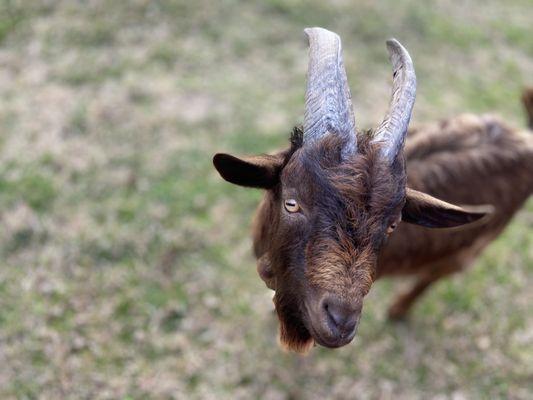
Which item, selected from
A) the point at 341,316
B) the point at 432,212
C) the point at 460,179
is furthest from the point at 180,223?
the point at 341,316

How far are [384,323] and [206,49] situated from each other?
16.9 feet

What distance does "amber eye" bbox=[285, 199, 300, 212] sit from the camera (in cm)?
297

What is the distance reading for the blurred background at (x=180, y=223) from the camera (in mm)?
5242

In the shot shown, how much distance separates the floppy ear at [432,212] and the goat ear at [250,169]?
887mm

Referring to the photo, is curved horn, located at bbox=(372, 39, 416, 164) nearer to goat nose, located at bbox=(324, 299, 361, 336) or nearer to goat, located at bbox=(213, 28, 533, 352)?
goat, located at bbox=(213, 28, 533, 352)

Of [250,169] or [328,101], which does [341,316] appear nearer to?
[250,169]

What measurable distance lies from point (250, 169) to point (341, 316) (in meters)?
0.97

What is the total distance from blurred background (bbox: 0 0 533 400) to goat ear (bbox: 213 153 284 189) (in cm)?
279

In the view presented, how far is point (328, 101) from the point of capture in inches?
117

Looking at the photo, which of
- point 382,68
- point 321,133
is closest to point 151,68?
point 382,68

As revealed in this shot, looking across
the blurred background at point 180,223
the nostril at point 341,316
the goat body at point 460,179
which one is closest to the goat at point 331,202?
the nostril at point 341,316

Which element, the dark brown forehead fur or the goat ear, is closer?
the dark brown forehead fur

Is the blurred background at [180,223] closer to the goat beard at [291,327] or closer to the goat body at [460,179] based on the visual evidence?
the goat body at [460,179]

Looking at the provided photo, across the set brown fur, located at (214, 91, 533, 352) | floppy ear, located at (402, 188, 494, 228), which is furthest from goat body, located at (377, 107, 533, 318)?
floppy ear, located at (402, 188, 494, 228)
